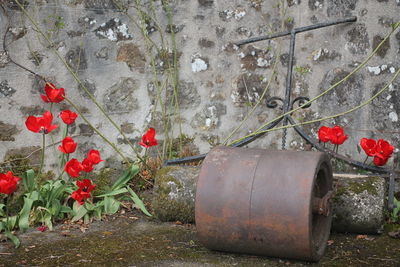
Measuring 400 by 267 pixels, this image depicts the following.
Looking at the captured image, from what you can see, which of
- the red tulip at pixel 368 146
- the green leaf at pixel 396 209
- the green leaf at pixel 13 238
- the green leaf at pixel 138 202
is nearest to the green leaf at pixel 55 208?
the green leaf at pixel 13 238

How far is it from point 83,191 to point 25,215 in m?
0.38

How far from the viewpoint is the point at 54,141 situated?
416 centimetres

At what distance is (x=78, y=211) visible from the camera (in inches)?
145

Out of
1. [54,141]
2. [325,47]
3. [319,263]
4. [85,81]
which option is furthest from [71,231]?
[325,47]

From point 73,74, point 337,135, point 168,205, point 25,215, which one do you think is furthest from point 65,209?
point 337,135

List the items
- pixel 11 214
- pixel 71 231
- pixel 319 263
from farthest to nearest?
1. pixel 11 214
2. pixel 71 231
3. pixel 319 263

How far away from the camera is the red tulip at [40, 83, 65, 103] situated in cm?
382

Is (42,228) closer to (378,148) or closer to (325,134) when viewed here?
(325,134)

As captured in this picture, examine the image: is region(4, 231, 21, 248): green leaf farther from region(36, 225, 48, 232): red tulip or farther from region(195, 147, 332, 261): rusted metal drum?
region(195, 147, 332, 261): rusted metal drum

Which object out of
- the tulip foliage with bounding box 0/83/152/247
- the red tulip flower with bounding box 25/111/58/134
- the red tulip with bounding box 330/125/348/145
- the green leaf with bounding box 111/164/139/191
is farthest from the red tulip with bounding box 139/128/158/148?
the red tulip with bounding box 330/125/348/145

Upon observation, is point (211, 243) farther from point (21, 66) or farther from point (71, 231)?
point (21, 66)

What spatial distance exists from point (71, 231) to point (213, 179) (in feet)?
3.61

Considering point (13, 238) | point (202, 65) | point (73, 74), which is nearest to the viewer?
point (13, 238)

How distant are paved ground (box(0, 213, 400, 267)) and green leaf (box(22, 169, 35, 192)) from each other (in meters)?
0.33
